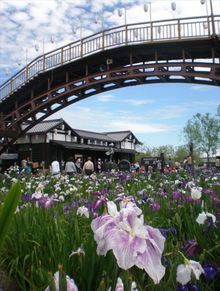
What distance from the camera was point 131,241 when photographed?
1055 millimetres

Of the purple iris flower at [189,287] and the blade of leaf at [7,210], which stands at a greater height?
the blade of leaf at [7,210]

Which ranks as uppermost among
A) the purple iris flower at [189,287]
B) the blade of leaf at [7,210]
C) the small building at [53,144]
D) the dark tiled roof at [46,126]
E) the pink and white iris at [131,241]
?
the dark tiled roof at [46,126]

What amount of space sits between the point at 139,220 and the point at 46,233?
1395 mm

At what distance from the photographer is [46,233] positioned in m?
2.35

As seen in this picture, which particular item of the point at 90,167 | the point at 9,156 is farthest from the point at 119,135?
the point at 90,167

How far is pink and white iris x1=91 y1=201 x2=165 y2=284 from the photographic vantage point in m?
1.01

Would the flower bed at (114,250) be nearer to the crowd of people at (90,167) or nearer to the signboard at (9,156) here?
the crowd of people at (90,167)

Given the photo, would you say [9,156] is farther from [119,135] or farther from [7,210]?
[7,210]

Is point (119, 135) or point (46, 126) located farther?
point (119, 135)

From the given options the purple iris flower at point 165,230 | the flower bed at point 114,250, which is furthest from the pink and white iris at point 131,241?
the purple iris flower at point 165,230

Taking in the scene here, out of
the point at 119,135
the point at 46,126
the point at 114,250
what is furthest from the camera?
the point at 119,135

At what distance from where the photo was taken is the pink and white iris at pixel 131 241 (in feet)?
3.33

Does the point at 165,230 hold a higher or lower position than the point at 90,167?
lower

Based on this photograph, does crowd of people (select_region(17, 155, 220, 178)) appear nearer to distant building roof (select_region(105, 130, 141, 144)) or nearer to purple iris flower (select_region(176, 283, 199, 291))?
purple iris flower (select_region(176, 283, 199, 291))
